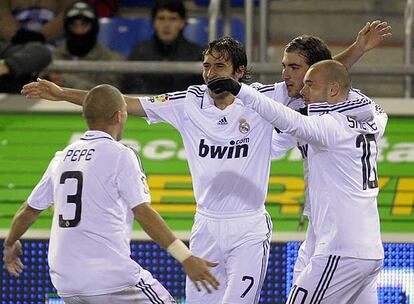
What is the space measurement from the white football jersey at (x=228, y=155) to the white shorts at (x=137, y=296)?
3.35ft

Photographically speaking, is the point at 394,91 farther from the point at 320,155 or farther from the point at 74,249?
the point at 74,249

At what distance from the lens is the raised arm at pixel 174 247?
6309 millimetres

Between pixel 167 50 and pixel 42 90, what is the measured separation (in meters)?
3.88

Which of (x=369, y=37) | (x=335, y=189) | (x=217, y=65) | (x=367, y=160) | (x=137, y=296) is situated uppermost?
(x=369, y=37)

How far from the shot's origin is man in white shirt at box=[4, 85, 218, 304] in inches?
254

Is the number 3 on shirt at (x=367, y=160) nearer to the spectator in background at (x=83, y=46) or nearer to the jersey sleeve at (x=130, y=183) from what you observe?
the jersey sleeve at (x=130, y=183)

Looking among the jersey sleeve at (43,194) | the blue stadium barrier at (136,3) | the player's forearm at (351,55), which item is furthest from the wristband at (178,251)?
the blue stadium barrier at (136,3)

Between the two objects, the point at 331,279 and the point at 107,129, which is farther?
the point at 331,279

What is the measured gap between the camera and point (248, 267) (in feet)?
24.4

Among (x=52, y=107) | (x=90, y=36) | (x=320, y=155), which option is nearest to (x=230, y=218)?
(x=320, y=155)

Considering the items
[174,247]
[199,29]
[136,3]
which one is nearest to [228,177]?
[174,247]

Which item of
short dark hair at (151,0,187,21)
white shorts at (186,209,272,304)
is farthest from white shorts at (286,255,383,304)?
short dark hair at (151,0,187,21)

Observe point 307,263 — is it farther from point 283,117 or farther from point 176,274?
point 176,274

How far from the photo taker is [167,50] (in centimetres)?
1130
